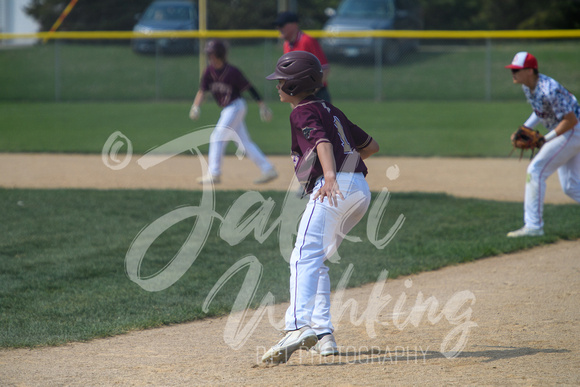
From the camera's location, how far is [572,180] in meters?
6.80

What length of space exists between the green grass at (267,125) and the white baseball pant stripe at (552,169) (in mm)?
5695

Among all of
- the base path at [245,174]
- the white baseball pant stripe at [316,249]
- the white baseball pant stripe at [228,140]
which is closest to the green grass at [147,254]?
the base path at [245,174]

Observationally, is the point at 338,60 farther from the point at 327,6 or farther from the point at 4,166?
the point at 4,166

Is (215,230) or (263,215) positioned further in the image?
(263,215)

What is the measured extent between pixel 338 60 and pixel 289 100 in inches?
777

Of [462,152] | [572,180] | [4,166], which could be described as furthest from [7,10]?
[572,180]

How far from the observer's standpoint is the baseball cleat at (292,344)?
11.9ft

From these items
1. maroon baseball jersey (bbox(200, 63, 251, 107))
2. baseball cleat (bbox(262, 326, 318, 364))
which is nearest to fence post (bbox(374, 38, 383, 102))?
maroon baseball jersey (bbox(200, 63, 251, 107))

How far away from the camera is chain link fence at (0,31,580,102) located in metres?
22.9

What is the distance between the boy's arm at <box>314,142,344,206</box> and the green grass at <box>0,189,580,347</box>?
5.66ft

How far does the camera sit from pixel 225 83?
952cm

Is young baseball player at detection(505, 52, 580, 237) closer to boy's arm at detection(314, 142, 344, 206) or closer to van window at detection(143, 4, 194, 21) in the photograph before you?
boy's arm at detection(314, 142, 344, 206)

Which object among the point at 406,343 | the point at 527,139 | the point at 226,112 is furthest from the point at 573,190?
the point at 226,112

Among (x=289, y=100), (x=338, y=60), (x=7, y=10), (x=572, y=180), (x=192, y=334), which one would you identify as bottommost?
(x=192, y=334)
